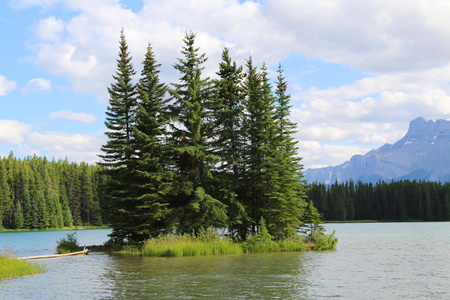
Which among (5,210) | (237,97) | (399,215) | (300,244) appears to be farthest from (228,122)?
(399,215)

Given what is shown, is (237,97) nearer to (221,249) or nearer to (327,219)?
(221,249)

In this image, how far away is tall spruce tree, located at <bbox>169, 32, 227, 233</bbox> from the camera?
39250 millimetres

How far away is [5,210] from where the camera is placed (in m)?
121

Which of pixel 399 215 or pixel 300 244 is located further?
pixel 399 215

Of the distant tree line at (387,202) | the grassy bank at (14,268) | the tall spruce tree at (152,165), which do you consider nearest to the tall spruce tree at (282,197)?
the tall spruce tree at (152,165)

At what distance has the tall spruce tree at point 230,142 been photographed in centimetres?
4047

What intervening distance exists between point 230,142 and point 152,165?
8394 millimetres

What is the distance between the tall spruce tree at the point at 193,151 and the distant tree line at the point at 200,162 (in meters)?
0.10

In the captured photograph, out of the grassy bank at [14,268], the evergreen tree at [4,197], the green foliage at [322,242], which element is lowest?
the green foliage at [322,242]

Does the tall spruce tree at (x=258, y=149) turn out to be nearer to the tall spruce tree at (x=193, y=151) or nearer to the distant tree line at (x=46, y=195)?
the tall spruce tree at (x=193, y=151)

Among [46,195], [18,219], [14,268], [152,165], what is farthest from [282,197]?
[46,195]

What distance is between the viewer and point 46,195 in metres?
129

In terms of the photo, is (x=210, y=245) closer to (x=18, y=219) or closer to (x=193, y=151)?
(x=193, y=151)

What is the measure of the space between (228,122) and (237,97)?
3269 millimetres
